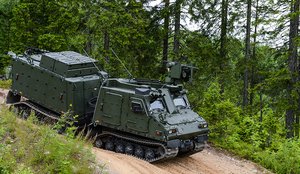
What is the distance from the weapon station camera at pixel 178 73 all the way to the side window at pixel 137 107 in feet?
6.61

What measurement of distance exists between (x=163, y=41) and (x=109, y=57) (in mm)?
3480

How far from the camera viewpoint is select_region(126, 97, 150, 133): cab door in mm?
13273

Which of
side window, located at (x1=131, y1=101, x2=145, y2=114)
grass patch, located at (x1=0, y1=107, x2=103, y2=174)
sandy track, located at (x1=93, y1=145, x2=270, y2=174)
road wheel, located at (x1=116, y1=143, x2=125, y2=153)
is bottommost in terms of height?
sandy track, located at (x1=93, y1=145, x2=270, y2=174)

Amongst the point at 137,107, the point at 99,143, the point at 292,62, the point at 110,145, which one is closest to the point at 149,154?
the point at 137,107

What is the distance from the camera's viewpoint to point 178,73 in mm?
14805

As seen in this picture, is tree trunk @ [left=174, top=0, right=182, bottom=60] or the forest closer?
the forest

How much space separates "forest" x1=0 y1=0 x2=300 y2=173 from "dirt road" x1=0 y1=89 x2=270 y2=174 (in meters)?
0.92

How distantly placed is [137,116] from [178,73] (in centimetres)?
239

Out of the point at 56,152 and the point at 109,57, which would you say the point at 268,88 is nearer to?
the point at 109,57

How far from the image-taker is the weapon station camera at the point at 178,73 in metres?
14.8

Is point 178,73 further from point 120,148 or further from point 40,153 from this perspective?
point 40,153

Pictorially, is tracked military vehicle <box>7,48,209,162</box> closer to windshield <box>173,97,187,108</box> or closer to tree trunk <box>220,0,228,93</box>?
windshield <box>173,97,187,108</box>

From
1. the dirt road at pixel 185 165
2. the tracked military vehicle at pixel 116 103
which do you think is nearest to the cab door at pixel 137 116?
the tracked military vehicle at pixel 116 103

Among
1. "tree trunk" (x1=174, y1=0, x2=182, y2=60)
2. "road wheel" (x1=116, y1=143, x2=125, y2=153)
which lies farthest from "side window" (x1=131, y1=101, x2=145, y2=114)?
"tree trunk" (x1=174, y1=0, x2=182, y2=60)
